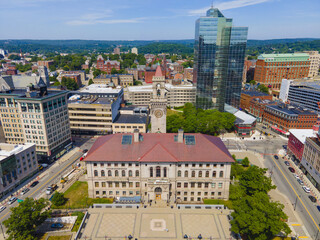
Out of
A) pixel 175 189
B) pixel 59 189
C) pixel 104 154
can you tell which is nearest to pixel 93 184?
pixel 104 154

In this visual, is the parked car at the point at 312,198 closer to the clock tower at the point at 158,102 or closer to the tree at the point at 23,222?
the clock tower at the point at 158,102

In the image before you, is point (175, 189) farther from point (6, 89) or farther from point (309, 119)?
point (309, 119)

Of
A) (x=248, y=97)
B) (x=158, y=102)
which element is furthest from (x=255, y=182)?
(x=248, y=97)

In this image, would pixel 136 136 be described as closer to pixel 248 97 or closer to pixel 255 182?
pixel 255 182

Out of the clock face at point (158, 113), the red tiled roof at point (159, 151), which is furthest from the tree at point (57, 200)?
the clock face at point (158, 113)

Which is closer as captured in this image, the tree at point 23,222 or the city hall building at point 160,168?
the tree at point 23,222

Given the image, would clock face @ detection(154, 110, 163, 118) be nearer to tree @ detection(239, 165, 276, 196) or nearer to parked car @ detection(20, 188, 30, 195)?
tree @ detection(239, 165, 276, 196)

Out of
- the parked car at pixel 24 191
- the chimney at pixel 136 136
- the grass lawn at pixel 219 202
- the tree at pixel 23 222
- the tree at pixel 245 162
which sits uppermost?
the chimney at pixel 136 136
